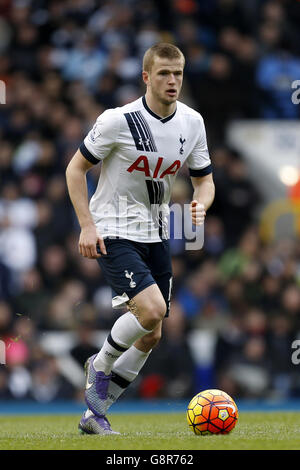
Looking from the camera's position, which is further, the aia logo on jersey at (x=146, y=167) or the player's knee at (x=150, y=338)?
the player's knee at (x=150, y=338)

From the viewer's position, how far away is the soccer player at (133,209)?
Answer: 610 centimetres

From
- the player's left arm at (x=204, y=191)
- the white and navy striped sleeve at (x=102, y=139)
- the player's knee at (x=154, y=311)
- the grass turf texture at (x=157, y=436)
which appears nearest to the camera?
the grass turf texture at (x=157, y=436)

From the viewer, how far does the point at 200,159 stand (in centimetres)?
672

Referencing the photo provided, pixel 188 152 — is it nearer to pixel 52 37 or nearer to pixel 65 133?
pixel 65 133

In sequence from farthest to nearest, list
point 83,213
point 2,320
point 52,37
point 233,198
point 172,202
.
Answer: point 52,37 → point 233,198 → point 172,202 → point 2,320 → point 83,213

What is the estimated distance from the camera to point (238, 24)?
596 inches

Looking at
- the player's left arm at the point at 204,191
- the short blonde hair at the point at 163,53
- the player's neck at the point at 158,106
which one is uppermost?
the short blonde hair at the point at 163,53

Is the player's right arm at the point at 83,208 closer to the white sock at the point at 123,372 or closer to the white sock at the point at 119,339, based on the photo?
the white sock at the point at 119,339

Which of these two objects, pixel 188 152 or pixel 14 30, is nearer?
pixel 188 152

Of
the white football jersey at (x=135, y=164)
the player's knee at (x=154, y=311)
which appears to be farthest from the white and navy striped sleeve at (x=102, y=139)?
the player's knee at (x=154, y=311)

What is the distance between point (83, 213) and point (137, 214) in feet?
1.32

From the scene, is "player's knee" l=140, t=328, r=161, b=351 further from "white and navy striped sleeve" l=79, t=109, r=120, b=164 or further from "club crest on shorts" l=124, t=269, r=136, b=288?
"white and navy striped sleeve" l=79, t=109, r=120, b=164

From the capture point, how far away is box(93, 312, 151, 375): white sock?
6090 millimetres

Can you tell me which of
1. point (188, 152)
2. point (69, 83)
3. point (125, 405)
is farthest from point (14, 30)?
point (188, 152)
